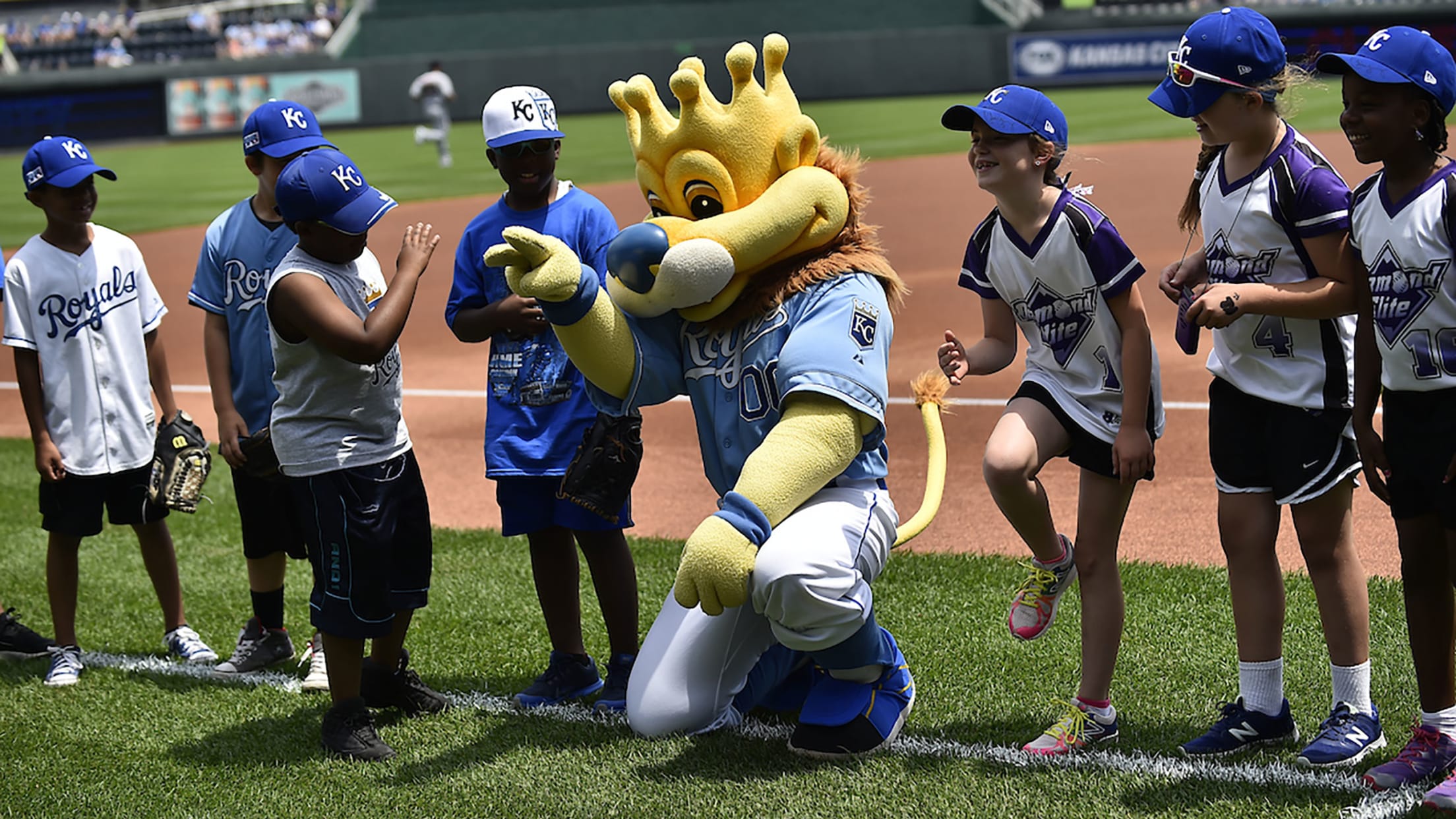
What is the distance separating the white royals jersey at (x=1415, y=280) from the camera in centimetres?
333

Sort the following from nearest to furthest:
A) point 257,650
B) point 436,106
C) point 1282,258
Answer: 1. point 1282,258
2. point 257,650
3. point 436,106

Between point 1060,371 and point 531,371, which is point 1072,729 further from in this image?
point 531,371

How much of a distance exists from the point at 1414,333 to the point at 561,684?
2.85m

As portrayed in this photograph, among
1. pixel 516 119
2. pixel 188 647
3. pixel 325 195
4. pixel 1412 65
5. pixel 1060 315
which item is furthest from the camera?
pixel 188 647

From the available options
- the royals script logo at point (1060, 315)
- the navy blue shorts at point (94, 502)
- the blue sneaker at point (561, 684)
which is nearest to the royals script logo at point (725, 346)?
A: the royals script logo at point (1060, 315)

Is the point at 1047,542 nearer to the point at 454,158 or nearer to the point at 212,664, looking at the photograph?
the point at 212,664

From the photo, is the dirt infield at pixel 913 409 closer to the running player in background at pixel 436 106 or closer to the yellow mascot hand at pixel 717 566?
the yellow mascot hand at pixel 717 566

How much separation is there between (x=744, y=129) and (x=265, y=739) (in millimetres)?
2515

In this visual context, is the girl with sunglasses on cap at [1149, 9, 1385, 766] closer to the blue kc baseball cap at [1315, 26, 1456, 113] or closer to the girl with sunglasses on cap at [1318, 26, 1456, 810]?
the girl with sunglasses on cap at [1318, 26, 1456, 810]

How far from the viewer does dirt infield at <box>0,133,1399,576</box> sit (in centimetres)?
640

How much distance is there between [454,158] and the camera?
88.1 feet

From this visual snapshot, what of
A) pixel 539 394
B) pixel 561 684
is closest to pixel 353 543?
pixel 539 394

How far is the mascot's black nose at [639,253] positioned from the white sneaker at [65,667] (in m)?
2.96

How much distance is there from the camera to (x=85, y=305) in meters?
5.38
